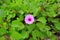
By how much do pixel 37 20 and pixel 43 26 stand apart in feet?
0.27

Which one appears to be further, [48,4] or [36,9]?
[48,4]

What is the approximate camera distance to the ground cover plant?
1938 millimetres

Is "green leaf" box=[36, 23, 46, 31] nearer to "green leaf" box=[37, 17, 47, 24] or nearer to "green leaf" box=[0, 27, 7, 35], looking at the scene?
"green leaf" box=[37, 17, 47, 24]

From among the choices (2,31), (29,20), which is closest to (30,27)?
(29,20)

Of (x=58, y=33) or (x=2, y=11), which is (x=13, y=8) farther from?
(x=58, y=33)

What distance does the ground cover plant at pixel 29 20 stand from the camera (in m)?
1.94

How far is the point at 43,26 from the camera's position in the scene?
1978mm

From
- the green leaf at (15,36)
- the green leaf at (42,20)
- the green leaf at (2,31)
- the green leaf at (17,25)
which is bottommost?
the green leaf at (15,36)

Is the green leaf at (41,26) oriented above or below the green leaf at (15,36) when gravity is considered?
above

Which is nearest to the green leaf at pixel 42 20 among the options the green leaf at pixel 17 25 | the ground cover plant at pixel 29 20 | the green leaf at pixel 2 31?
the ground cover plant at pixel 29 20

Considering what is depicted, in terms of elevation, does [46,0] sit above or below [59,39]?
above

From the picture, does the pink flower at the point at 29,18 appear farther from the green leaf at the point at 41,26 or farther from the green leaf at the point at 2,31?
the green leaf at the point at 2,31

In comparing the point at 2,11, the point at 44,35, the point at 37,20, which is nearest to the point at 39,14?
the point at 37,20

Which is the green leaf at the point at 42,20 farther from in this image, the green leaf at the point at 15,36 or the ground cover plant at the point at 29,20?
the green leaf at the point at 15,36
